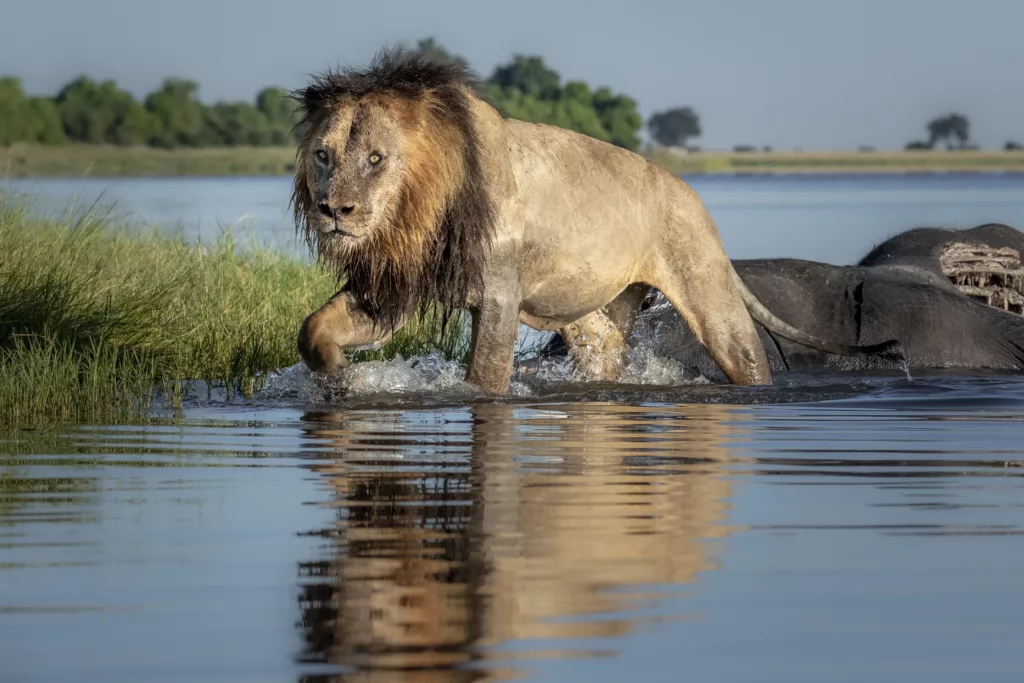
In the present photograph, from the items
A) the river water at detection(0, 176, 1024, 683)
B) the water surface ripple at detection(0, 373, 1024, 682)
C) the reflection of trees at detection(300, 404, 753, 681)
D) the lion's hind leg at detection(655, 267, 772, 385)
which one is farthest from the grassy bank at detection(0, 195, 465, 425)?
the lion's hind leg at detection(655, 267, 772, 385)

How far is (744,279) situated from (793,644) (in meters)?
8.31

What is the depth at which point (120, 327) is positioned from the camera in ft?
34.8

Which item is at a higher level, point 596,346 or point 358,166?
point 358,166

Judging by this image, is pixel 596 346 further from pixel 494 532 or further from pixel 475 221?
pixel 494 532

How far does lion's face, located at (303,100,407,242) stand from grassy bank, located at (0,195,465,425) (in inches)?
57.2

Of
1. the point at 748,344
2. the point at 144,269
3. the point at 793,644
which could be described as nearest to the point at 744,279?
the point at 748,344

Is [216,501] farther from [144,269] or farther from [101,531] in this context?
[144,269]

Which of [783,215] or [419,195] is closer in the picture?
[419,195]

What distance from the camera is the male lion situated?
8.41 meters

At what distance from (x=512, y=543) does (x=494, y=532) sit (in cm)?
20

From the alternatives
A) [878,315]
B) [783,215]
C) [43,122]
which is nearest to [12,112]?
[43,122]

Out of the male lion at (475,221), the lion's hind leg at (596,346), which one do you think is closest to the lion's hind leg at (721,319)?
the male lion at (475,221)

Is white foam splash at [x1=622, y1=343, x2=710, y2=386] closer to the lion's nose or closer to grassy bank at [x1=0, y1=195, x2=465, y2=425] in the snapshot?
grassy bank at [x1=0, y1=195, x2=465, y2=425]

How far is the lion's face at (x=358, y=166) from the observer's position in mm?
8305
